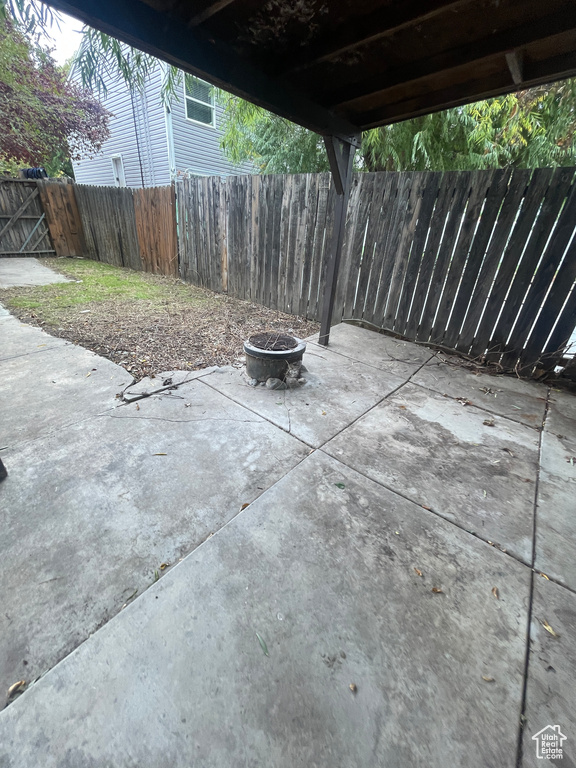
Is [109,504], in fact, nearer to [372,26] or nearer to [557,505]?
[557,505]

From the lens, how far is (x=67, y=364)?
2.97 m

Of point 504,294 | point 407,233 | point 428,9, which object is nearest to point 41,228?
point 407,233

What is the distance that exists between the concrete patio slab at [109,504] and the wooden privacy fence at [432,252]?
273 centimetres

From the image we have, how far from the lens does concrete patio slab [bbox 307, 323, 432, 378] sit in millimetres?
3410

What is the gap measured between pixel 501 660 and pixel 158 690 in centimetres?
115

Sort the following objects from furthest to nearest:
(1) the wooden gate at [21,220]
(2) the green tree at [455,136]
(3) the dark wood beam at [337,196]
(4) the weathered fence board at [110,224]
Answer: (1) the wooden gate at [21,220] < (4) the weathered fence board at [110,224] < (2) the green tree at [455,136] < (3) the dark wood beam at [337,196]

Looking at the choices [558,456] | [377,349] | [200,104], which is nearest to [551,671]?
[558,456]

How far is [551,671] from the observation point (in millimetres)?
1059

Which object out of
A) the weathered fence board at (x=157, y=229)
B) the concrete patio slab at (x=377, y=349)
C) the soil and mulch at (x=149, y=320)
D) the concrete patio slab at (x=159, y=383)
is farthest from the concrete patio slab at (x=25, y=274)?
the concrete patio slab at (x=377, y=349)

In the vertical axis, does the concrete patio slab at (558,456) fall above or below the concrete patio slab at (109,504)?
above

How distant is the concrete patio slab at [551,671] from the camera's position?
0.91 meters

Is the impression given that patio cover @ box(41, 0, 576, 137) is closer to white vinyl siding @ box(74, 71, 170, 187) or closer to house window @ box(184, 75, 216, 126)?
white vinyl siding @ box(74, 71, 170, 187)

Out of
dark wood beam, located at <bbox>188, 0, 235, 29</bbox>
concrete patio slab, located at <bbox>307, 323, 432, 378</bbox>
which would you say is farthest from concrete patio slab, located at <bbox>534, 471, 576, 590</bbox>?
dark wood beam, located at <bbox>188, 0, 235, 29</bbox>

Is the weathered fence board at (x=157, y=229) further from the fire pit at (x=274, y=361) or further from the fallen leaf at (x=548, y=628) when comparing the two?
the fallen leaf at (x=548, y=628)
